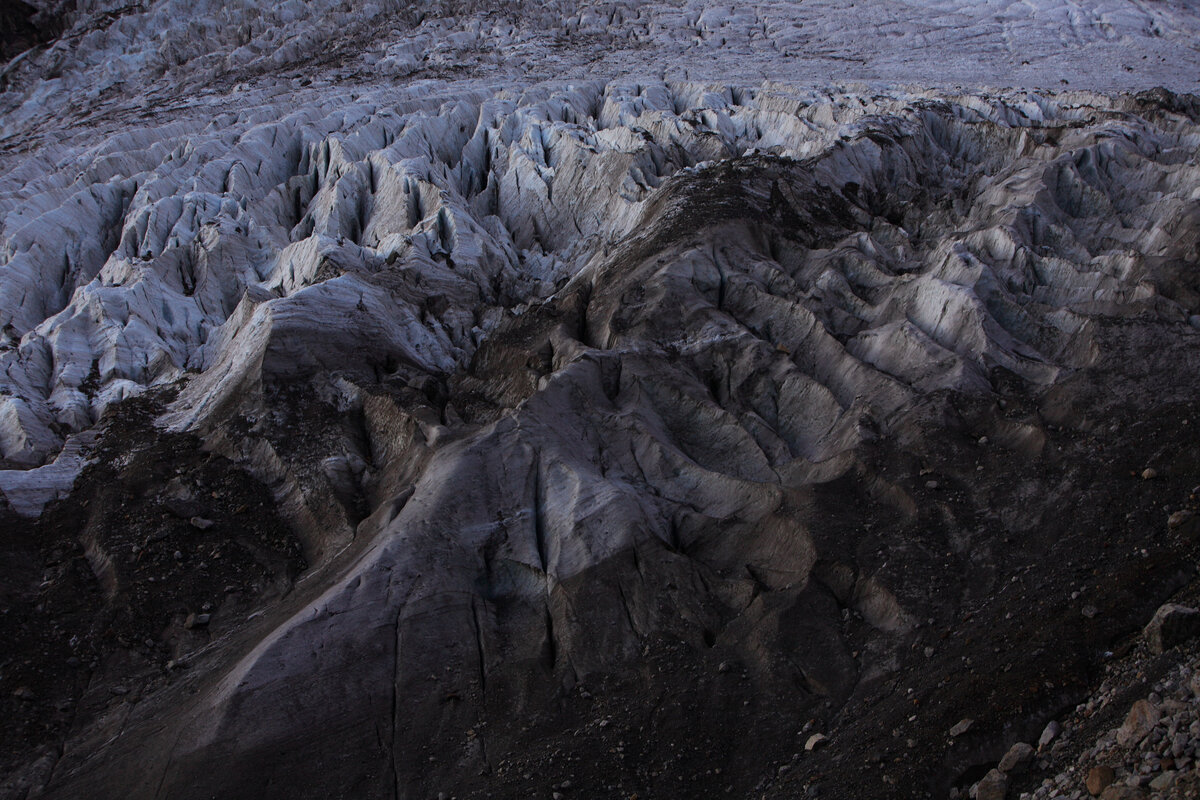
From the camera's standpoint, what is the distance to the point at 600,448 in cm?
1502

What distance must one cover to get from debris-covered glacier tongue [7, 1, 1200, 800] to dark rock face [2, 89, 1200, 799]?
0.07m

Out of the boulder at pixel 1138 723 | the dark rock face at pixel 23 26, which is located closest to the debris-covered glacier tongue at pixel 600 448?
the boulder at pixel 1138 723

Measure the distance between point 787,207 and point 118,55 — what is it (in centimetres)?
3635

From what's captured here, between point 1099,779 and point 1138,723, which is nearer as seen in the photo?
point 1099,779

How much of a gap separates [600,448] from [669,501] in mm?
1638

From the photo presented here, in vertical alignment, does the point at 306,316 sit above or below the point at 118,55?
below

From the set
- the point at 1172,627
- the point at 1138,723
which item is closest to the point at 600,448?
the point at 1172,627

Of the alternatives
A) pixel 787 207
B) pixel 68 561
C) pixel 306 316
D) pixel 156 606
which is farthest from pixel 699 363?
pixel 68 561

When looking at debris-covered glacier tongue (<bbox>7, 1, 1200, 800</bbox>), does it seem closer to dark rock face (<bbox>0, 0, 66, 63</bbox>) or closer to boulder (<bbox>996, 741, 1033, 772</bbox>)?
boulder (<bbox>996, 741, 1033, 772</bbox>)

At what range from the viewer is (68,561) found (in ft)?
45.9

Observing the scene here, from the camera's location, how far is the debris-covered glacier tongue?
35.7 feet

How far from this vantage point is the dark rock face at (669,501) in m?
10.7

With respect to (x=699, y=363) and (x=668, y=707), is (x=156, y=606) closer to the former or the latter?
(x=668, y=707)

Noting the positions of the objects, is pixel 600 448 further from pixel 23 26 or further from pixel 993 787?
pixel 23 26
